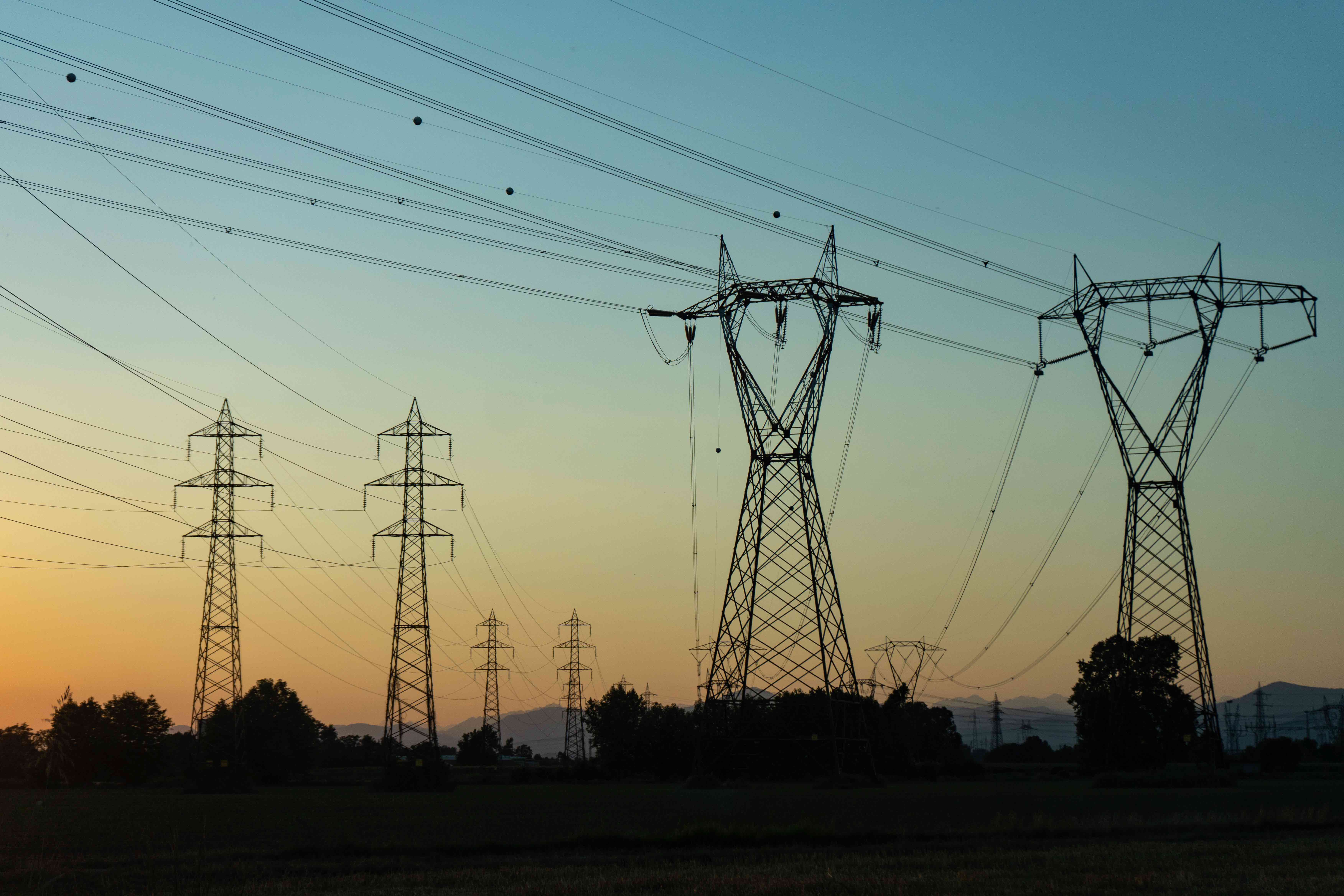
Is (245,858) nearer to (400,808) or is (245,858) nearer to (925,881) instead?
(925,881)

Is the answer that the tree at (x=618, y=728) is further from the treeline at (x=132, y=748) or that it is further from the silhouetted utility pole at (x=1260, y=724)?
the silhouetted utility pole at (x=1260, y=724)

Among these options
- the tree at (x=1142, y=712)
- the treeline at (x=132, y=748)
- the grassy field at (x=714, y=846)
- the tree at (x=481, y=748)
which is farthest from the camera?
the tree at (x=481, y=748)

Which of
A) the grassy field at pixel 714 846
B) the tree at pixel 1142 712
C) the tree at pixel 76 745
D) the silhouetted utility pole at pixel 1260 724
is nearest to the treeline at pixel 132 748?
the tree at pixel 76 745

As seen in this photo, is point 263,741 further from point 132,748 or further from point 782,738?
point 782,738

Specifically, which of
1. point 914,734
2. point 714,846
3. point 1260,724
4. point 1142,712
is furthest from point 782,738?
point 1260,724

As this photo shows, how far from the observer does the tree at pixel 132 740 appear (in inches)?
4232

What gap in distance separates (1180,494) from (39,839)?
161 ft

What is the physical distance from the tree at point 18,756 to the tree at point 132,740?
7.02 meters

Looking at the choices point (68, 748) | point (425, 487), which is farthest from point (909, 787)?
point (68, 748)

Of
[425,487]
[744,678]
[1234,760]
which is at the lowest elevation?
[1234,760]

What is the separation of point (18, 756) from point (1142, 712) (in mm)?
111109

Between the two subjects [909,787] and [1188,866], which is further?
[909,787]

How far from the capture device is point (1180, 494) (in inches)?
2211

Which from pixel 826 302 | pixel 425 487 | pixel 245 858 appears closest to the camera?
pixel 245 858
